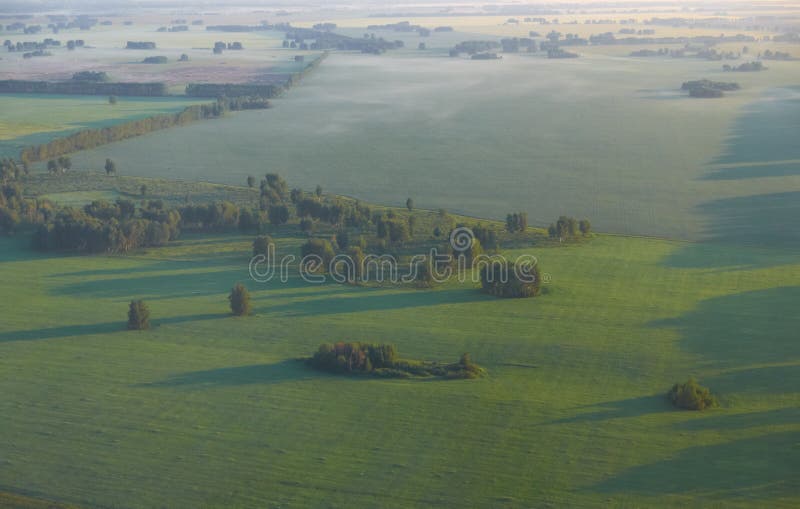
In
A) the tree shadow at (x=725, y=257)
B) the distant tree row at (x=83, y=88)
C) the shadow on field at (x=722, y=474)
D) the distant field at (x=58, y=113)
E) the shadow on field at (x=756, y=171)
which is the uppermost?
the distant tree row at (x=83, y=88)

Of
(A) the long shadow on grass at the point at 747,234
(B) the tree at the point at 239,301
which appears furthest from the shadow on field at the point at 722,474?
(A) the long shadow on grass at the point at 747,234

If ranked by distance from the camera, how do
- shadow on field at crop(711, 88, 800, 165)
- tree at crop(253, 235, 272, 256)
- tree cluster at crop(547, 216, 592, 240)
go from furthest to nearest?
shadow on field at crop(711, 88, 800, 165), tree cluster at crop(547, 216, 592, 240), tree at crop(253, 235, 272, 256)

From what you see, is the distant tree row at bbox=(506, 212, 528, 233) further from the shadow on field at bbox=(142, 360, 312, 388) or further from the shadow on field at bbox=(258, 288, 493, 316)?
the shadow on field at bbox=(142, 360, 312, 388)

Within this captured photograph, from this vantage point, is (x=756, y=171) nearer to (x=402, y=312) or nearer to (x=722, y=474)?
(x=402, y=312)

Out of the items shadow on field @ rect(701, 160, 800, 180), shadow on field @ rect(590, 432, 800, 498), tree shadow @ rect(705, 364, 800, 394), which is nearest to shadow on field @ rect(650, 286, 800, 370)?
tree shadow @ rect(705, 364, 800, 394)

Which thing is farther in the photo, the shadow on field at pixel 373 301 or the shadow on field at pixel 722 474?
the shadow on field at pixel 373 301

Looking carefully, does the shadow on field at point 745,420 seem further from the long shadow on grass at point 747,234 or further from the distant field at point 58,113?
the distant field at point 58,113
